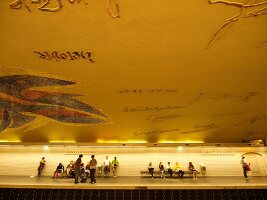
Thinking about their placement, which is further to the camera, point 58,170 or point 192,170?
point 192,170

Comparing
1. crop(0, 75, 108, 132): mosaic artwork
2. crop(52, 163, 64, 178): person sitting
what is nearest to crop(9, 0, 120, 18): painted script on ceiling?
crop(0, 75, 108, 132): mosaic artwork

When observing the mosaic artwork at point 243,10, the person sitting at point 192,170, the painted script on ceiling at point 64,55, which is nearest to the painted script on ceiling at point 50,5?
the painted script on ceiling at point 64,55

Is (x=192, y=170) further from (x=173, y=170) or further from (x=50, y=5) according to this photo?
(x=50, y=5)

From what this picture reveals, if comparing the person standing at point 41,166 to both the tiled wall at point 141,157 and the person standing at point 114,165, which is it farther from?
the person standing at point 114,165

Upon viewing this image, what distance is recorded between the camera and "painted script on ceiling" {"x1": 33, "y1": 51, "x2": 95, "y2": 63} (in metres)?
7.08

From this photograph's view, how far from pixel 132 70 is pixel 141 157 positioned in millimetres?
5970

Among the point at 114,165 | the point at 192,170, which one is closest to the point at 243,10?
the point at 192,170

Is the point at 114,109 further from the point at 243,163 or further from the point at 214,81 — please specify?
the point at 243,163

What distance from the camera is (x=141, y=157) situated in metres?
12.2

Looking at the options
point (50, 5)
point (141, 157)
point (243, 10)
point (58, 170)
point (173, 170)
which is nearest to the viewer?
point (50, 5)

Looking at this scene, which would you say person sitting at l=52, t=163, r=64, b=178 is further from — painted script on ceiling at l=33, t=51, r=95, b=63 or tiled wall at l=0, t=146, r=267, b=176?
painted script on ceiling at l=33, t=51, r=95, b=63

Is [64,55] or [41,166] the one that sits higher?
[64,55]

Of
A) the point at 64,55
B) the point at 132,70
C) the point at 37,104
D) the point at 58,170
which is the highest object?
the point at 64,55

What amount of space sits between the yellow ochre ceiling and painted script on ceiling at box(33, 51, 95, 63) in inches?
1.2
